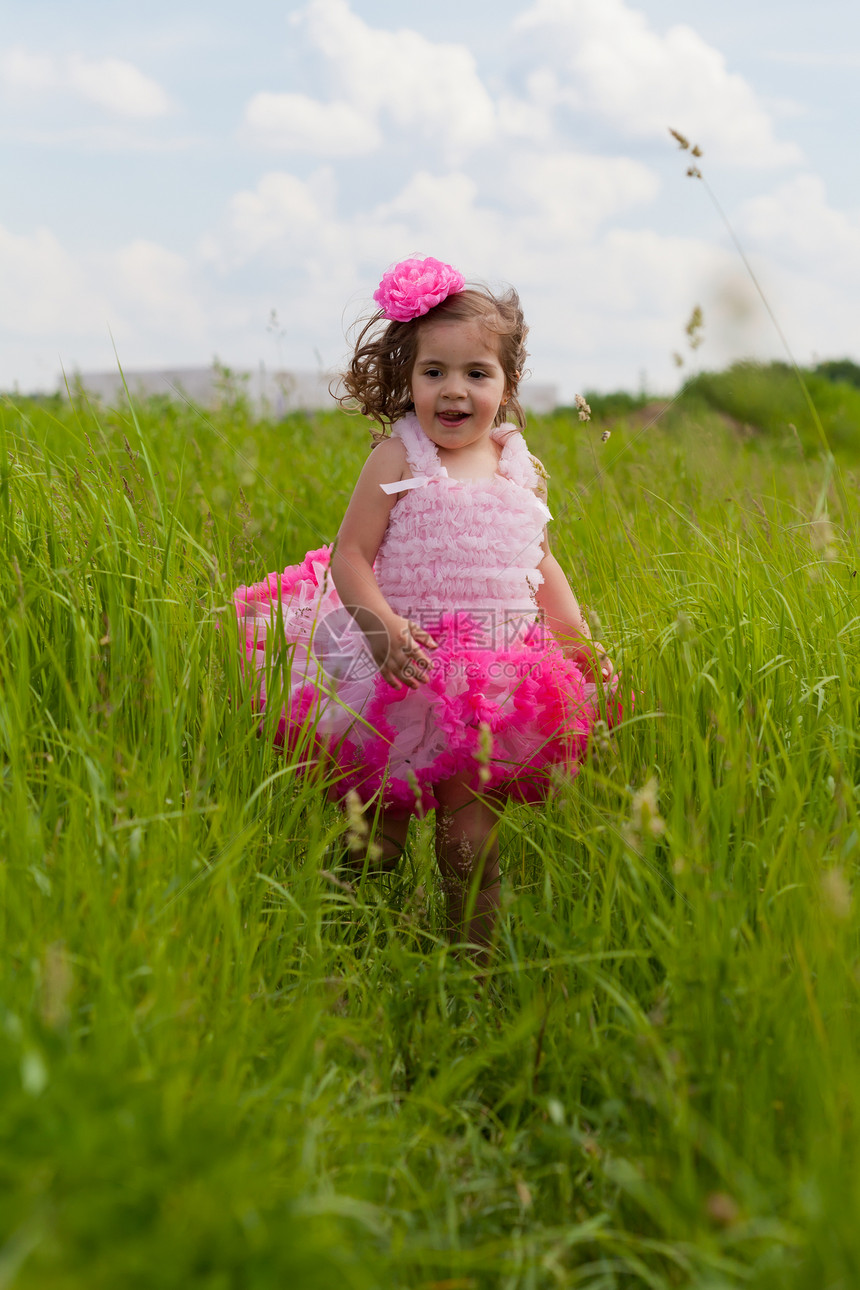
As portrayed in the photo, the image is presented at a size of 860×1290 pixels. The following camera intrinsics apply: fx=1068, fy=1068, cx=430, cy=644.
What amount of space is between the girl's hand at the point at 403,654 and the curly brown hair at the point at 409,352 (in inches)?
29.2

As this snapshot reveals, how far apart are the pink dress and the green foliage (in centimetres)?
147

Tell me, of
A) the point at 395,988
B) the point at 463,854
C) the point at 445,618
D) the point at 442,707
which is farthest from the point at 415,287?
the point at 395,988

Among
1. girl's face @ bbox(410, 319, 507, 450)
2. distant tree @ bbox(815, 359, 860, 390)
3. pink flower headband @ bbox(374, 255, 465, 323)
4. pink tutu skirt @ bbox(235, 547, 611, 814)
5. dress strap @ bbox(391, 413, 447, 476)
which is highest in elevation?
distant tree @ bbox(815, 359, 860, 390)

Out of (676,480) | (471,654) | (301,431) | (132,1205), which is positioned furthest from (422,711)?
(301,431)

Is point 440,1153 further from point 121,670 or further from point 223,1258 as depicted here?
point 121,670

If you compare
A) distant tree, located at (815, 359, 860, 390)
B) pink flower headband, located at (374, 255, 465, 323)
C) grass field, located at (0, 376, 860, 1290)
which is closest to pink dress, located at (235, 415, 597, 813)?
grass field, located at (0, 376, 860, 1290)

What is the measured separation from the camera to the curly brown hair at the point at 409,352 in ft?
9.01

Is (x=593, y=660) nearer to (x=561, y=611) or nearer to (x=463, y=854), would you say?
(x=561, y=611)

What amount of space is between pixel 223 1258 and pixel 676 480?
414 centimetres

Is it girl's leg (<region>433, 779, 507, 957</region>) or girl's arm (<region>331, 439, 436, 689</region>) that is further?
girl's leg (<region>433, 779, 507, 957</region>)

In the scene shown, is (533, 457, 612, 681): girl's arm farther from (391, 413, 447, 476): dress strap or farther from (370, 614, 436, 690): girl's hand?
(370, 614, 436, 690): girl's hand

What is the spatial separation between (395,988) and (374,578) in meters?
0.99

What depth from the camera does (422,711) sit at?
248cm

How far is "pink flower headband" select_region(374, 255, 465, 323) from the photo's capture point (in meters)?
2.72
